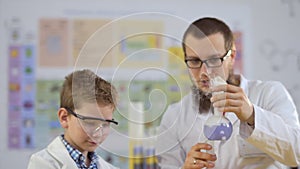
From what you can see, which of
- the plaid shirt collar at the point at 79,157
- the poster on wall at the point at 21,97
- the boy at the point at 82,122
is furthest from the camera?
the poster on wall at the point at 21,97

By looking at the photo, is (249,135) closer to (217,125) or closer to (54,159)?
(217,125)

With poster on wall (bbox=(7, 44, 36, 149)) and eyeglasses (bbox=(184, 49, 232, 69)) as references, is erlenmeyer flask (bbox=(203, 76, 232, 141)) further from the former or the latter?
poster on wall (bbox=(7, 44, 36, 149))

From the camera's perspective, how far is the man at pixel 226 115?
783 millimetres

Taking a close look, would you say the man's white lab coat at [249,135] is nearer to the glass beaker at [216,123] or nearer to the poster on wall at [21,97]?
the glass beaker at [216,123]

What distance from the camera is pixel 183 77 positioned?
79 cm

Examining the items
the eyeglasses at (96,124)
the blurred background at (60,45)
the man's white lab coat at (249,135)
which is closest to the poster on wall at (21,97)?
the blurred background at (60,45)

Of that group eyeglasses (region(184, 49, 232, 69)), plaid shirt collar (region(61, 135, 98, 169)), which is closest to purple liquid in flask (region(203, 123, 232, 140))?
eyeglasses (region(184, 49, 232, 69))

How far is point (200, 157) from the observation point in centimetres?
81

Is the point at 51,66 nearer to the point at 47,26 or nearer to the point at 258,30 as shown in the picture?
the point at 47,26

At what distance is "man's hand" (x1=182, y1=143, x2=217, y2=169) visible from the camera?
81cm

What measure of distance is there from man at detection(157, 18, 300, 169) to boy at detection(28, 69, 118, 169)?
113 mm

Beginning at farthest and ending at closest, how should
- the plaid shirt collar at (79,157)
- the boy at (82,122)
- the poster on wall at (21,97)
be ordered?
the poster on wall at (21,97)
the plaid shirt collar at (79,157)
the boy at (82,122)

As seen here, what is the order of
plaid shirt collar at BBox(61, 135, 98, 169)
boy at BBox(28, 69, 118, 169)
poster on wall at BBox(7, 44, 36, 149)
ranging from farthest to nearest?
poster on wall at BBox(7, 44, 36, 149)
plaid shirt collar at BBox(61, 135, 98, 169)
boy at BBox(28, 69, 118, 169)

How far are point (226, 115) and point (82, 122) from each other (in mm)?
252
